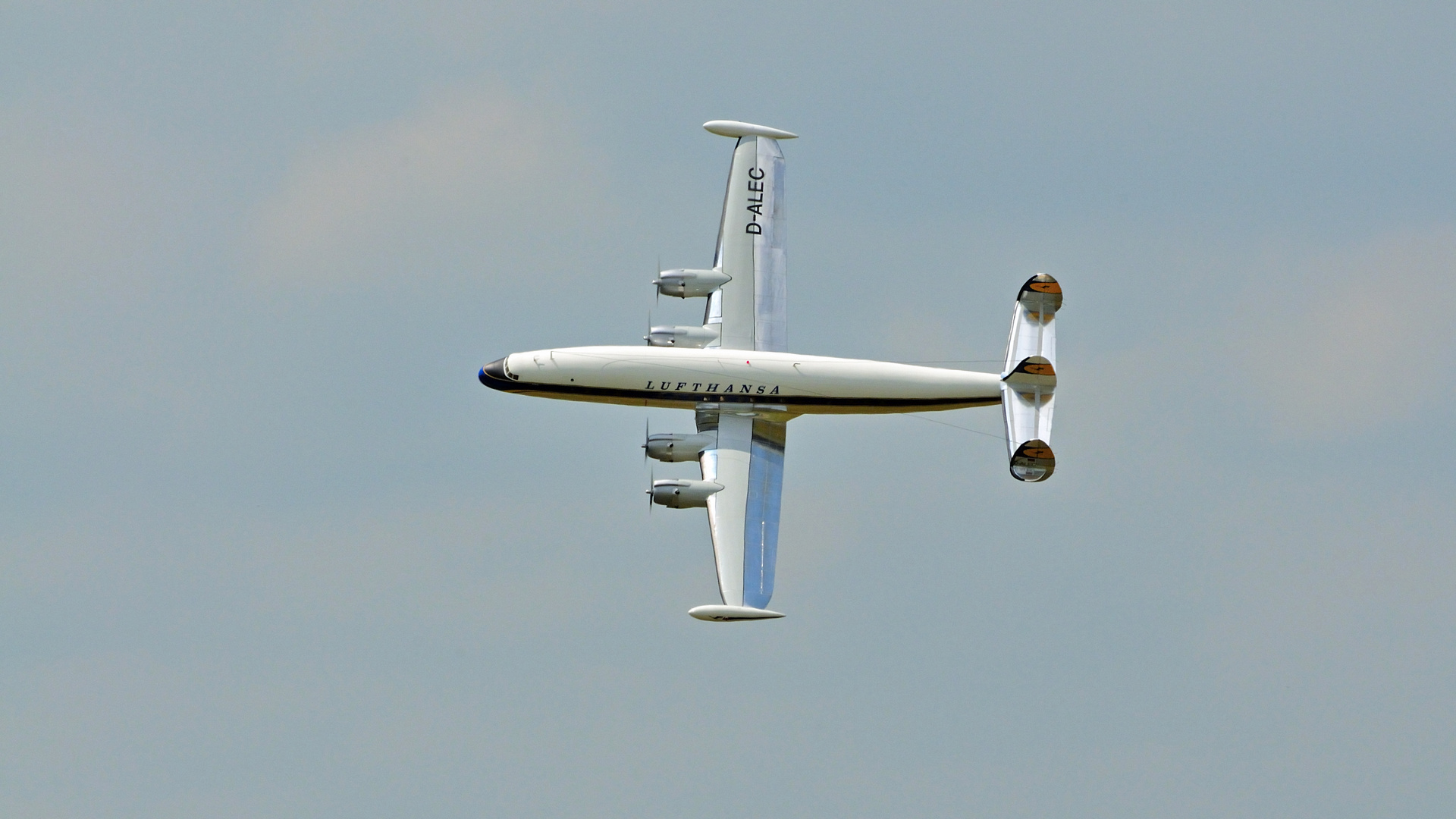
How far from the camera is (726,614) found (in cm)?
7719

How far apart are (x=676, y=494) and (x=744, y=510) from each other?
2630 mm

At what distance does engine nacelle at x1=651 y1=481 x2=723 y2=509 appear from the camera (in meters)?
79.9

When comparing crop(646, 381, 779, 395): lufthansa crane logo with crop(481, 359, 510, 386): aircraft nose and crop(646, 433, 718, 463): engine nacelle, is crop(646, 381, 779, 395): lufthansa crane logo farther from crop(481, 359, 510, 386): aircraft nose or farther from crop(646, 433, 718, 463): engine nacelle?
crop(481, 359, 510, 386): aircraft nose

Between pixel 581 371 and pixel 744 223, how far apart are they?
9836mm

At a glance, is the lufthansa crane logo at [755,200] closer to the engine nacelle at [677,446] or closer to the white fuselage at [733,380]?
the white fuselage at [733,380]

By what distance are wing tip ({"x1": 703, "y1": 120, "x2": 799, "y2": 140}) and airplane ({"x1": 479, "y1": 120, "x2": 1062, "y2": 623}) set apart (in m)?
8.66

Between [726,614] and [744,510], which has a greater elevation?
[744,510]

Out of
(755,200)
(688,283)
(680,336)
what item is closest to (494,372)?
(680,336)

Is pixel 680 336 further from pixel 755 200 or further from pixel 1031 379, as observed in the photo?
pixel 1031 379

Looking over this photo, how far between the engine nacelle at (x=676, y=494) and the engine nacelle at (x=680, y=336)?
632 centimetres

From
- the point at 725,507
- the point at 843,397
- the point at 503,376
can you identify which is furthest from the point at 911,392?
the point at 503,376

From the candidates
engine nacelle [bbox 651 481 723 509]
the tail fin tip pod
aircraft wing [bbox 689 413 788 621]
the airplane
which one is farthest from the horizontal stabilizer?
the tail fin tip pod

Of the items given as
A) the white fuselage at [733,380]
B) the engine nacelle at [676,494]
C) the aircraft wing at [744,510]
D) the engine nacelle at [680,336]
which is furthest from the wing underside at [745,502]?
the engine nacelle at [680,336]

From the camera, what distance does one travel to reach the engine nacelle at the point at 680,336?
274 feet
